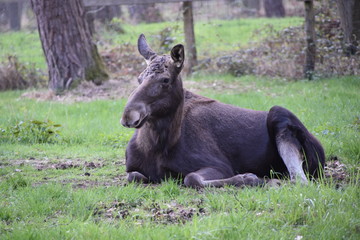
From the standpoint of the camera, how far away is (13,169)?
24.9 ft

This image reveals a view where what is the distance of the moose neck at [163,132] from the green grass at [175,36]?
981 cm

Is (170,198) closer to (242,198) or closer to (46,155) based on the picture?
(242,198)

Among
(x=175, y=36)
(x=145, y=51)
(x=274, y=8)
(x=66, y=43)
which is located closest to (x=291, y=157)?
(x=145, y=51)

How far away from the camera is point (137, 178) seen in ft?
22.2

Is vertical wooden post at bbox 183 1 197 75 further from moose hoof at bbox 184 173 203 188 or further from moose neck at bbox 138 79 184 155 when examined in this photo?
moose hoof at bbox 184 173 203 188

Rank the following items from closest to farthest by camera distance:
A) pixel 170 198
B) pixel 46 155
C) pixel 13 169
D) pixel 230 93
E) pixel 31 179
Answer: pixel 170 198 → pixel 31 179 → pixel 13 169 → pixel 46 155 → pixel 230 93

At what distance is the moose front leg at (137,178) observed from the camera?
22.2 feet

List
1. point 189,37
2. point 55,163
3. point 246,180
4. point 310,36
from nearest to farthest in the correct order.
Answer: point 246,180, point 55,163, point 310,36, point 189,37

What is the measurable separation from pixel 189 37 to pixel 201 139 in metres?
8.85

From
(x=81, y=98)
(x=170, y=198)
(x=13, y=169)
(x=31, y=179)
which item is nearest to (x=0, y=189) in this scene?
(x=31, y=179)

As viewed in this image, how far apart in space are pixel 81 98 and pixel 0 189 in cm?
682

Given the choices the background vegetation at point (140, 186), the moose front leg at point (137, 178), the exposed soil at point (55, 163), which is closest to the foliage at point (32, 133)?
the background vegetation at point (140, 186)

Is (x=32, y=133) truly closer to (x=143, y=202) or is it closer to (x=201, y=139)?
(x=201, y=139)

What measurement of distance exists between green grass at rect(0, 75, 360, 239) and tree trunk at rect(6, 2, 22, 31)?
13540 mm
